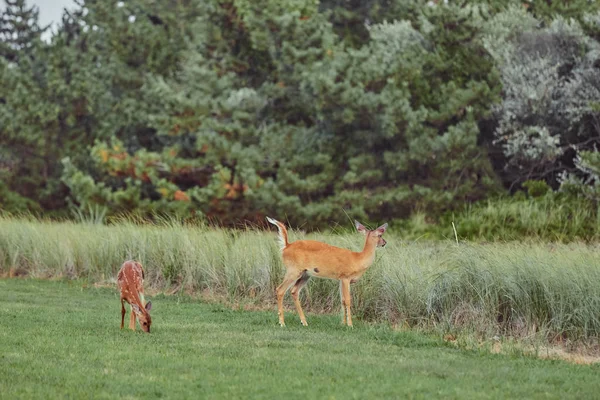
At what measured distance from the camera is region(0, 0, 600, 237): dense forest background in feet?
90.1

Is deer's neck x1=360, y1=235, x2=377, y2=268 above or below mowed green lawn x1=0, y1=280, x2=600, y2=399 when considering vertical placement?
above

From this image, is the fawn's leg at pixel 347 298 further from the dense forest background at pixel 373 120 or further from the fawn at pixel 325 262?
the dense forest background at pixel 373 120

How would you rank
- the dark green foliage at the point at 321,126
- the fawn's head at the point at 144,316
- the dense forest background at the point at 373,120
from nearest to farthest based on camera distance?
the fawn's head at the point at 144,316, the dense forest background at the point at 373,120, the dark green foliage at the point at 321,126

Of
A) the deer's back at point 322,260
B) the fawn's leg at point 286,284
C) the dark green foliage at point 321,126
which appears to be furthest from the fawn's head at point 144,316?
the dark green foliage at point 321,126

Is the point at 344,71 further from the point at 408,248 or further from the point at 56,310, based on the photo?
the point at 56,310

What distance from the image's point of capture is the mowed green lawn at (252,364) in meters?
7.56

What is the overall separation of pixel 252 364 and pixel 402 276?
14.0 ft

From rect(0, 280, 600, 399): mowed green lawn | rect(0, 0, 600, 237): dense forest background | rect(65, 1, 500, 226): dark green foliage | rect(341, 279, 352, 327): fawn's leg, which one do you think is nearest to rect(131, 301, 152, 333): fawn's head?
rect(0, 280, 600, 399): mowed green lawn

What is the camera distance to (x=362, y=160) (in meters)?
28.9

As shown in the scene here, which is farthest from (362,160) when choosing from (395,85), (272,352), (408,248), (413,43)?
(272,352)

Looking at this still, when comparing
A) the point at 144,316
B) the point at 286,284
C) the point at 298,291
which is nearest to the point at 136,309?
the point at 144,316

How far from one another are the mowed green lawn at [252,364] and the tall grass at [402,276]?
3.16 feet

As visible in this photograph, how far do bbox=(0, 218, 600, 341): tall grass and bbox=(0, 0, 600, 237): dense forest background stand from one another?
895cm

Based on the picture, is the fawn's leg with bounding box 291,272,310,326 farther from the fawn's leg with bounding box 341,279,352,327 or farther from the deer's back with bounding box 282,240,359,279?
the fawn's leg with bounding box 341,279,352,327
